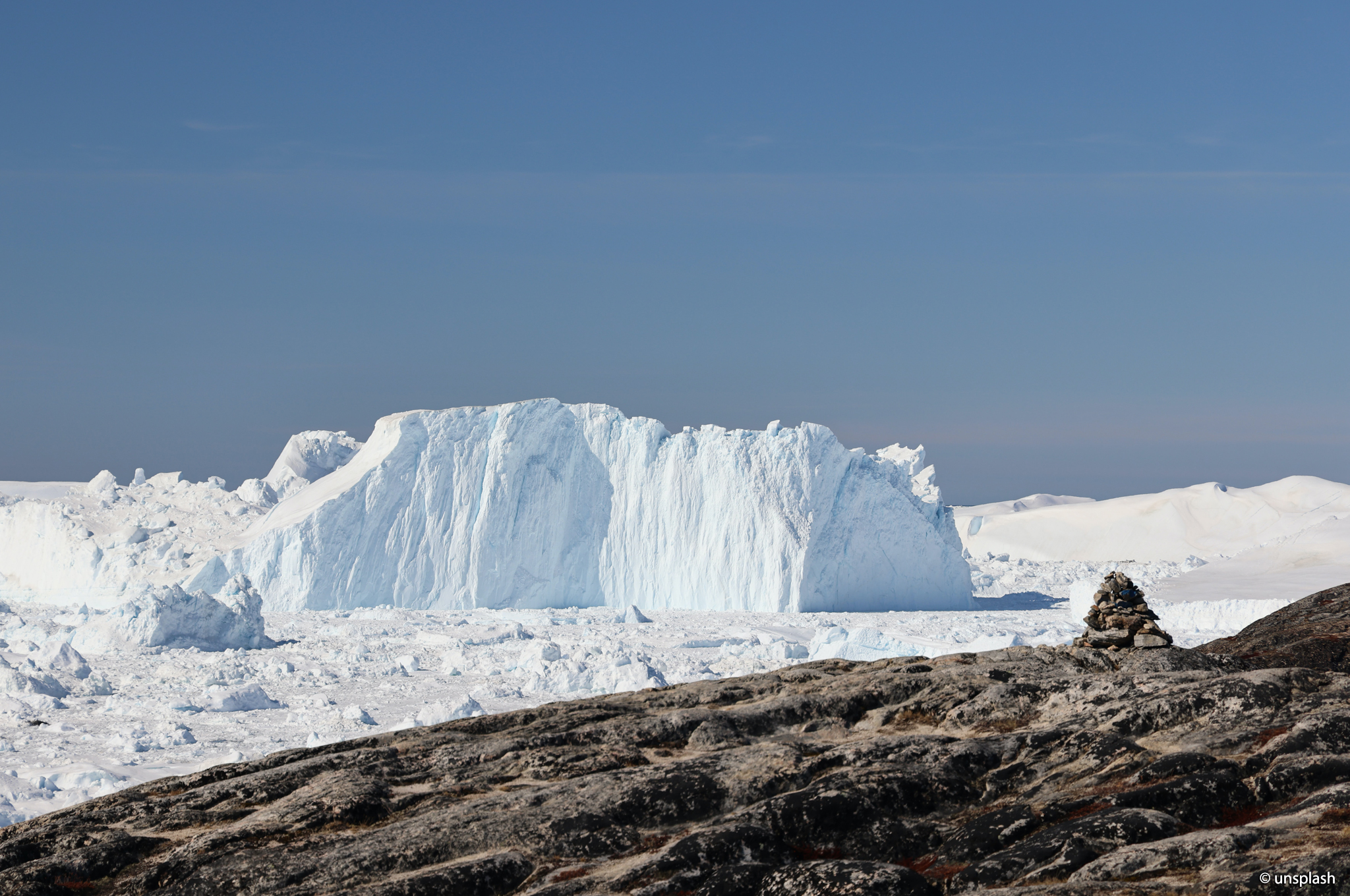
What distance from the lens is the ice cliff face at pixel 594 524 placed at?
4472 centimetres

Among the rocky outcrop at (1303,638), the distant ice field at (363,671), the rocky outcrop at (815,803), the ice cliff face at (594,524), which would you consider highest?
the ice cliff face at (594,524)

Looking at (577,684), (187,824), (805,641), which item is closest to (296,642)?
(577,684)

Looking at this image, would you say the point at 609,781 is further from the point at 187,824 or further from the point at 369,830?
the point at 187,824

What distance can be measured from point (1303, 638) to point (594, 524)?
122 ft

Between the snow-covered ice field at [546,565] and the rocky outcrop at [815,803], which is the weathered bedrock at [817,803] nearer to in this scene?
the rocky outcrop at [815,803]

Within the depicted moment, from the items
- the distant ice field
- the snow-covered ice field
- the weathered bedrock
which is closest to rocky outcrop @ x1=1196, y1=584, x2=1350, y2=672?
the weathered bedrock

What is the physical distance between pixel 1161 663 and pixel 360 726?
1488 centimetres

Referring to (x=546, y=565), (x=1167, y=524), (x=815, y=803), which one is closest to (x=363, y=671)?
(x=546, y=565)

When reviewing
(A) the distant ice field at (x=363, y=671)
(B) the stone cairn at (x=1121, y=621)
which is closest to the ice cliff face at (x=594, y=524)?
(A) the distant ice field at (x=363, y=671)

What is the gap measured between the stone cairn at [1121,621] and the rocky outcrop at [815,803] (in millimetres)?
524

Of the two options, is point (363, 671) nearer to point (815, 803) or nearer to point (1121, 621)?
point (1121, 621)

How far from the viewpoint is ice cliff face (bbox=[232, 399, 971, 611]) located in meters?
44.7

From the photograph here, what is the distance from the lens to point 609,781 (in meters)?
8.23

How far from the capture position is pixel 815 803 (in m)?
7.47
